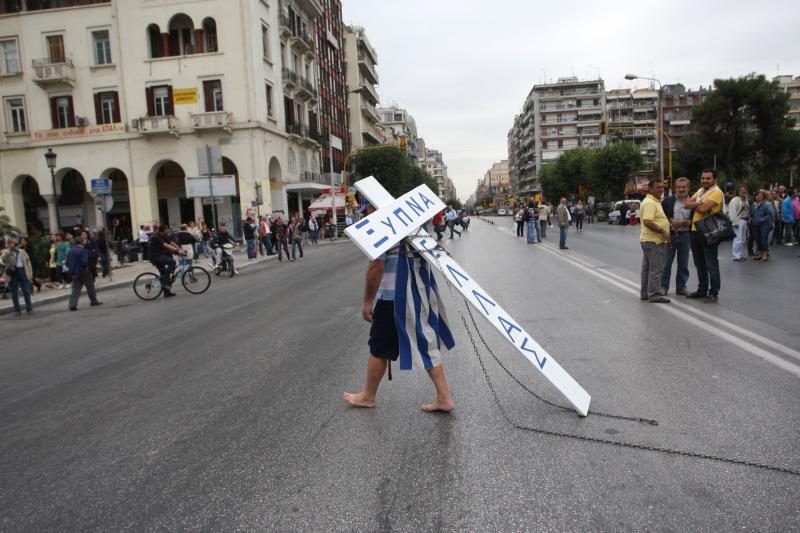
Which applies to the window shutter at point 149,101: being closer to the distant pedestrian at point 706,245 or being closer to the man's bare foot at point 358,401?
the distant pedestrian at point 706,245

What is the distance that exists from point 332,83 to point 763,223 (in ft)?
173

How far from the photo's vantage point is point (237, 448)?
380cm

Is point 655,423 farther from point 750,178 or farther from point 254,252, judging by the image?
point 750,178

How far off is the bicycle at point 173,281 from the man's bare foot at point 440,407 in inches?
411

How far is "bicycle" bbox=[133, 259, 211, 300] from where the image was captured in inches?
513

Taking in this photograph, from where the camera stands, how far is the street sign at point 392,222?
152 inches

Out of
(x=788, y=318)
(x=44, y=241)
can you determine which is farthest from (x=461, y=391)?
(x=44, y=241)

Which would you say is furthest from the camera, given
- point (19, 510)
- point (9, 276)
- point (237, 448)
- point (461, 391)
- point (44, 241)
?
point (44, 241)

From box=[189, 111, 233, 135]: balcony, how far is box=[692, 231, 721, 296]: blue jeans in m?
32.2

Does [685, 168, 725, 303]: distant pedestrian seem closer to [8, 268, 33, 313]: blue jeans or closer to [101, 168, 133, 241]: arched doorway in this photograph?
[8, 268, 33, 313]: blue jeans

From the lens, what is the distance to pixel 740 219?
1422 cm

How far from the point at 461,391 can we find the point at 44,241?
17305mm

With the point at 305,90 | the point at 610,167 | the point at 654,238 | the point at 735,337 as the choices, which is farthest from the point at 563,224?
the point at 610,167

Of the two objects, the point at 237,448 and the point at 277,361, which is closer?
the point at 237,448
